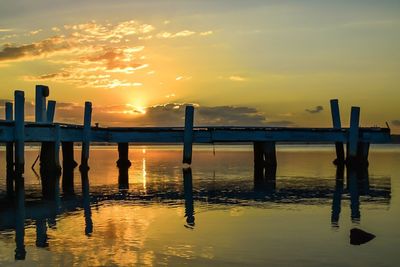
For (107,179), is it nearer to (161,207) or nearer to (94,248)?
(161,207)

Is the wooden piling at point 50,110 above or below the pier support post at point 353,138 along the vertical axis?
above

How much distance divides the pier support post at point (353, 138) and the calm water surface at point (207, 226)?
12071 millimetres

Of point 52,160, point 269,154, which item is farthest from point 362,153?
point 52,160

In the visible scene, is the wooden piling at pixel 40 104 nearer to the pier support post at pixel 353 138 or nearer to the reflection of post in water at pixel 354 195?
the reflection of post in water at pixel 354 195

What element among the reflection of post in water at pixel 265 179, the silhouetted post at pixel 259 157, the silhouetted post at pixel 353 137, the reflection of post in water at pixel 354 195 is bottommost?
the reflection of post in water at pixel 265 179

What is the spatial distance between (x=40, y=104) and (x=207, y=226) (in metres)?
17.8

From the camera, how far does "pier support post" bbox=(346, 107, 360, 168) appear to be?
34656 millimetres

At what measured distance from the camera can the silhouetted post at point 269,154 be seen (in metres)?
35.2

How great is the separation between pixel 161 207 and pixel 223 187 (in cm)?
655

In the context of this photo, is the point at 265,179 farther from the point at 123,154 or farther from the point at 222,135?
the point at 123,154

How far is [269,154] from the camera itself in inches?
1389

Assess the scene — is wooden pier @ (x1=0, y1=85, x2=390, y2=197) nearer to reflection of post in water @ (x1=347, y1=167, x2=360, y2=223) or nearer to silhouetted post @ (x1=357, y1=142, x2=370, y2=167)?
silhouetted post @ (x1=357, y1=142, x2=370, y2=167)

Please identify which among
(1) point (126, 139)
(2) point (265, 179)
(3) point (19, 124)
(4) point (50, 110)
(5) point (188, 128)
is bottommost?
(2) point (265, 179)

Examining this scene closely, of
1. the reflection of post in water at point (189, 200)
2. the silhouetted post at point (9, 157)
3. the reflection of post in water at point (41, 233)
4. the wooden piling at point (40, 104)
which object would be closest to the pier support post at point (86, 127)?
the wooden piling at point (40, 104)
